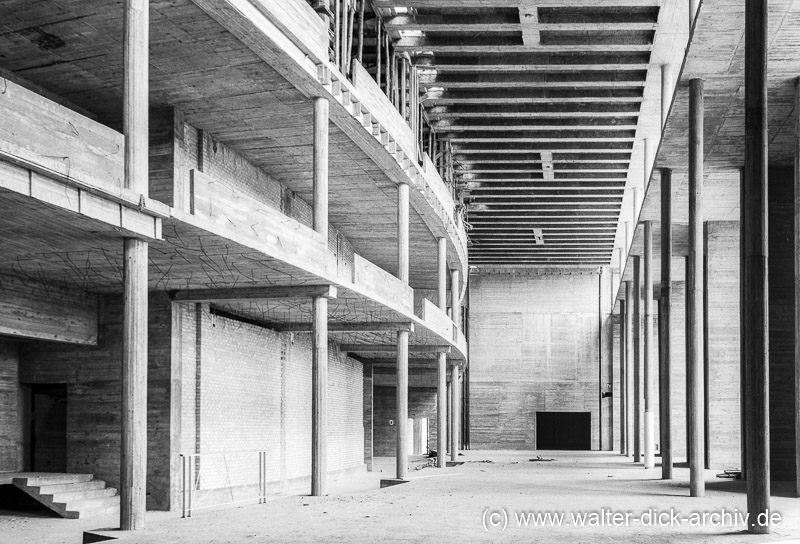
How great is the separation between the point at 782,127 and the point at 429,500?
10773 millimetres

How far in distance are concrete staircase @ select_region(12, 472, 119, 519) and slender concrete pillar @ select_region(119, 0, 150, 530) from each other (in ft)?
20.2

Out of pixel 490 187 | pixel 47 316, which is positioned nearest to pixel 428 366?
pixel 490 187

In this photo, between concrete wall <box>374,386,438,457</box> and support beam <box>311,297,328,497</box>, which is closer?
support beam <box>311,297,328,497</box>

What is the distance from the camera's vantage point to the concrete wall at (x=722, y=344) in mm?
29328

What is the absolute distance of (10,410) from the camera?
18.7 meters

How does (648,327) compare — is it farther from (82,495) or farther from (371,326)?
(82,495)

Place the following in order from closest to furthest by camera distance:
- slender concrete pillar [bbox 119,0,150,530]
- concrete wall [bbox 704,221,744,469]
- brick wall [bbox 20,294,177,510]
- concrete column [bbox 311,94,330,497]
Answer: slender concrete pillar [bbox 119,0,150,530], concrete column [bbox 311,94,330,497], brick wall [bbox 20,294,177,510], concrete wall [bbox 704,221,744,469]

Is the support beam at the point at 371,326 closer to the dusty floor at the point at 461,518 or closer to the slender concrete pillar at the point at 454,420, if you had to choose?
the dusty floor at the point at 461,518

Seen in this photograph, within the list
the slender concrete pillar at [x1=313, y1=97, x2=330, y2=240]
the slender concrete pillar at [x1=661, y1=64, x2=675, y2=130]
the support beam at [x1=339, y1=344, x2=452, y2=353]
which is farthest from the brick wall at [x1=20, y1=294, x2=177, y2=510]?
the slender concrete pillar at [x1=661, y1=64, x2=675, y2=130]

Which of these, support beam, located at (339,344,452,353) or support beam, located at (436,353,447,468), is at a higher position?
support beam, located at (339,344,452,353)

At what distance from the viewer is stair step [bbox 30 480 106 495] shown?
16.6 m

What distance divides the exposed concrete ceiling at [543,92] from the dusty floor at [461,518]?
9.75 meters

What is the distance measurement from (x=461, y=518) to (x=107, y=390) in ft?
28.1

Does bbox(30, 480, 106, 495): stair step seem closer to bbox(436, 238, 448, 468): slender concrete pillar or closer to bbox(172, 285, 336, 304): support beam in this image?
bbox(172, 285, 336, 304): support beam
